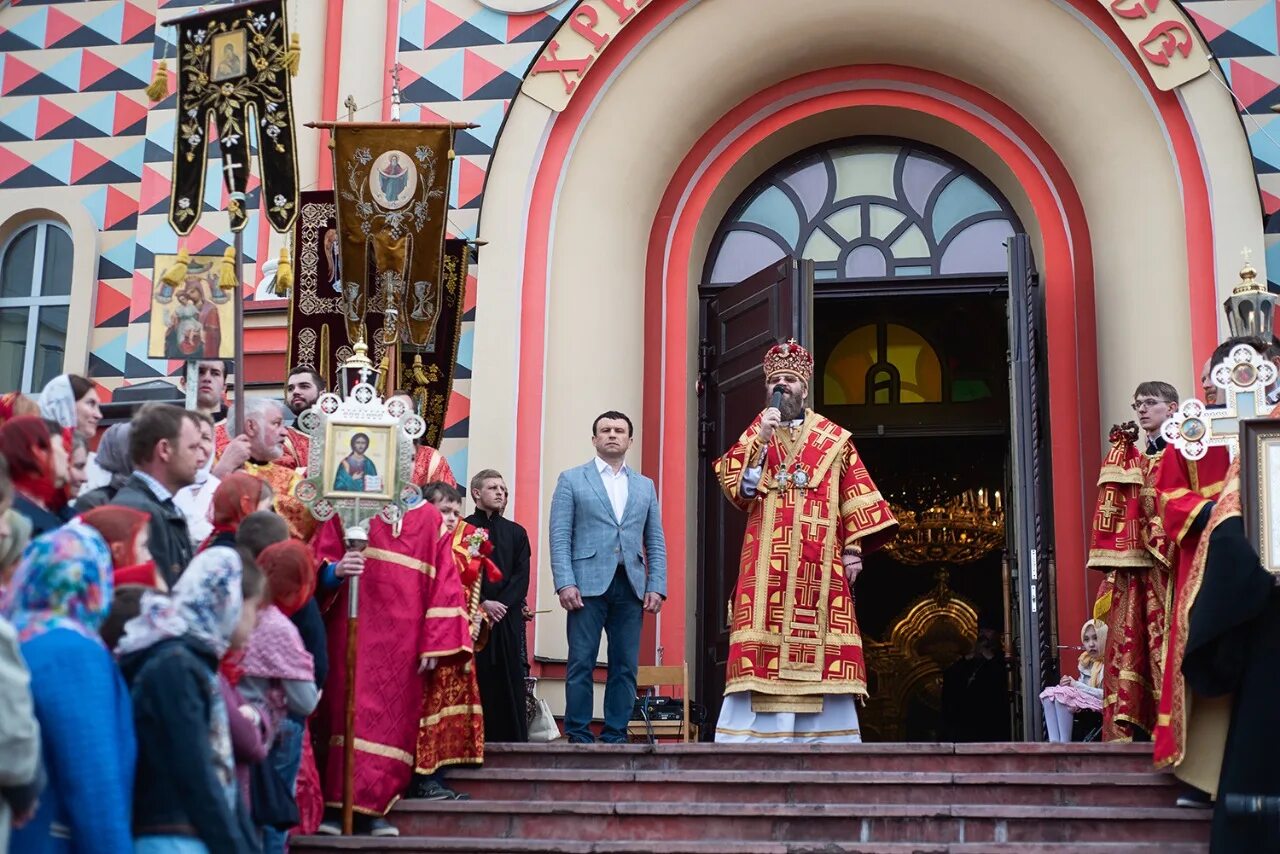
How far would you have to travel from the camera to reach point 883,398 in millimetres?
15078

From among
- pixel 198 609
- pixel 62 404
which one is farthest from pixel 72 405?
pixel 198 609

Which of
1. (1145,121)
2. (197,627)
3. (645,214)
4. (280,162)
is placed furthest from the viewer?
(645,214)

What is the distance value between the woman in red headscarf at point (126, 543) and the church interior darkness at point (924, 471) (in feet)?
31.5

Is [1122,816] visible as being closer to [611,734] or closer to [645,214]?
[611,734]

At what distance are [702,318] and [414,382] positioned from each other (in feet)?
8.71

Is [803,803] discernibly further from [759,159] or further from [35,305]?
[35,305]

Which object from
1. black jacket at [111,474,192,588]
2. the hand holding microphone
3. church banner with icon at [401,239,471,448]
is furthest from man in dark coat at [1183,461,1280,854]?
church banner with icon at [401,239,471,448]

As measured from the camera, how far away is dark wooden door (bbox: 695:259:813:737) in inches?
446

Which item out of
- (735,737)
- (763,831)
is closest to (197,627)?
(763,831)

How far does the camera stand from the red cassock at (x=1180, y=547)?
24.5 ft

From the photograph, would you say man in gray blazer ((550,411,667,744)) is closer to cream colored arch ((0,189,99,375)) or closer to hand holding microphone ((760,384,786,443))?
hand holding microphone ((760,384,786,443))

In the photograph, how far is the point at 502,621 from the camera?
9125mm

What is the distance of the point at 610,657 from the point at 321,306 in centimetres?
274

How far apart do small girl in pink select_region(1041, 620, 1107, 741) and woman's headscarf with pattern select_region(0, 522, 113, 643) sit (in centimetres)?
671
